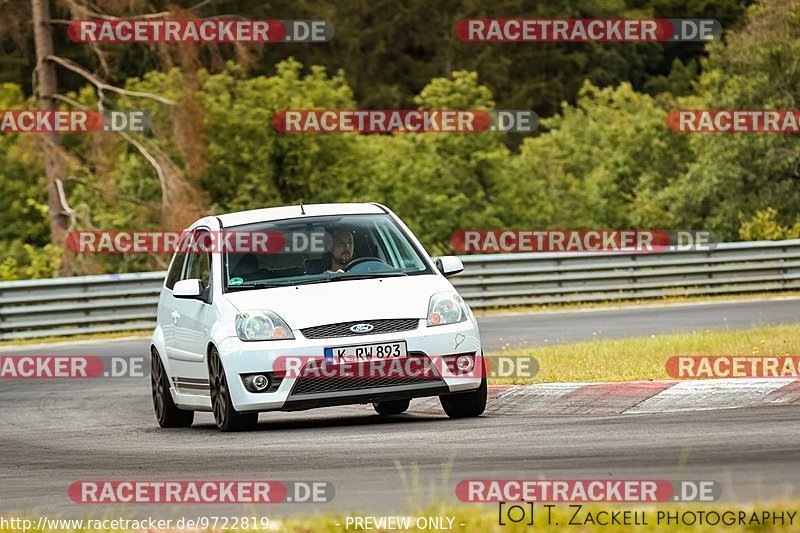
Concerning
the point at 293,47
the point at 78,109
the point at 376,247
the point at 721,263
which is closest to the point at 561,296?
the point at 721,263

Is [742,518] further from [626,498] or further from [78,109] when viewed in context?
[78,109]

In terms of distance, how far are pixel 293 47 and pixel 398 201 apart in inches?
886

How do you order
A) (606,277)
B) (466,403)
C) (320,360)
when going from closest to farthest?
(320,360)
(466,403)
(606,277)

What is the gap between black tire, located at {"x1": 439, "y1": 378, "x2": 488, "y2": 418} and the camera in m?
11.5

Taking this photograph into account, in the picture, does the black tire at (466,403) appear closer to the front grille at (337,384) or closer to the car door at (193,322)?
the front grille at (337,384)

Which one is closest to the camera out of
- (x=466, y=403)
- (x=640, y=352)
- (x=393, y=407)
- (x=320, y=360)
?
(x=320, y=360)

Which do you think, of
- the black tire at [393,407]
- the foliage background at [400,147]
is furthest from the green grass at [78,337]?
the black tire at [393,407]

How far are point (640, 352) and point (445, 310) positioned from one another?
416 centimetres

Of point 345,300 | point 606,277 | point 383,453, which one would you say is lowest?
point 606,277

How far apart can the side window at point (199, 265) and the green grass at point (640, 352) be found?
271cm

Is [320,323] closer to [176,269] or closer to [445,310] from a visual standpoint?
[445,310]

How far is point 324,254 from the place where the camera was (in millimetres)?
12109

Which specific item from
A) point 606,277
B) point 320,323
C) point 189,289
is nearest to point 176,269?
point 189,289

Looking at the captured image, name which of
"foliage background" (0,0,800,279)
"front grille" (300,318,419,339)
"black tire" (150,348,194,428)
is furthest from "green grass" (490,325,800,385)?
"foliage background" (0,0,800,279)
